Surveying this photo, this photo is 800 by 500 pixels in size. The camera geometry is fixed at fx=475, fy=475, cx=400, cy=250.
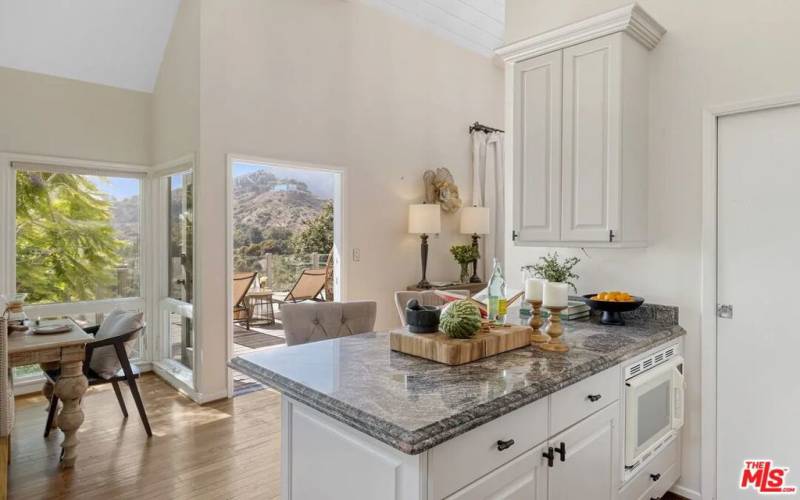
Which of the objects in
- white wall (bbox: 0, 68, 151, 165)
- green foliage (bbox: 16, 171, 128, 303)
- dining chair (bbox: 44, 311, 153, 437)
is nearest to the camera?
dining chair (bbox: 44, 311, 153, 437)

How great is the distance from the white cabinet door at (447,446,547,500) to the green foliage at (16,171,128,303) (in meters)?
4.42

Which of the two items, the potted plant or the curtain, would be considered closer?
the potted plant

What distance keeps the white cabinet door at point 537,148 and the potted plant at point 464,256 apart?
108 inches

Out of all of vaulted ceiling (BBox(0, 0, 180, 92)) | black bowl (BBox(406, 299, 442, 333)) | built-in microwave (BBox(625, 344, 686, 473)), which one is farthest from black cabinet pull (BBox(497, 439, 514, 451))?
vaulted ceiling (BBox(0, 0, 180, 92))

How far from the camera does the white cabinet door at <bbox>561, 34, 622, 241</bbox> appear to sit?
236 cm

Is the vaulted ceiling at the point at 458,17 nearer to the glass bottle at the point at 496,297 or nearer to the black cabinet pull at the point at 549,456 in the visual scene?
the glass bottle at the point at 496,297

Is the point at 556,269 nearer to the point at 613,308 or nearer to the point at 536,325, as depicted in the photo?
the point at 613,308

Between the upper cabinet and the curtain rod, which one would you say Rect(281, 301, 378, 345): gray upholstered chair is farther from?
A: the curtain rod

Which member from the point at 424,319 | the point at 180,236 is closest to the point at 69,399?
the point at 180,236

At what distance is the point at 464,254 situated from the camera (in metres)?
5.48

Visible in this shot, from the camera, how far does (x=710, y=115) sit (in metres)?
2.41

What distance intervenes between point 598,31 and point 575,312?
1.45 m

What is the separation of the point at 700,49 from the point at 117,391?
426cm

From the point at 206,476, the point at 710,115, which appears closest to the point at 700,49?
the point at 710,115
